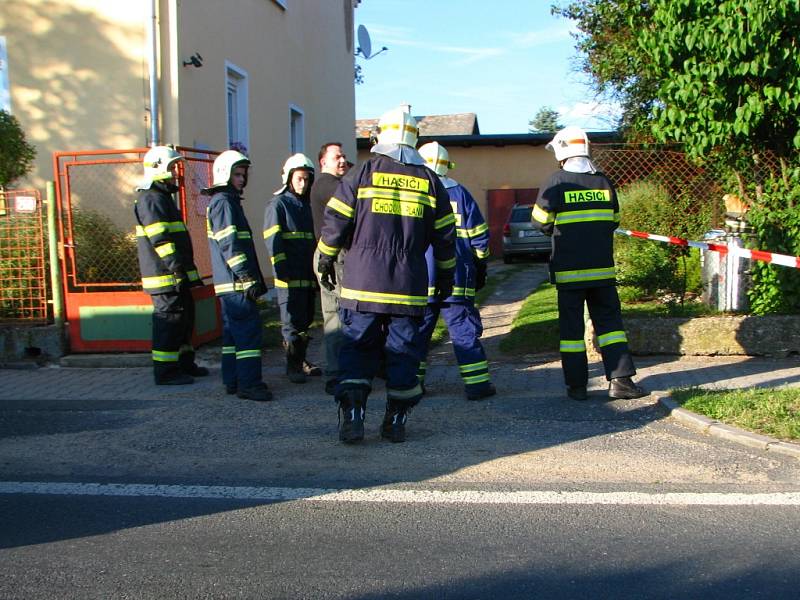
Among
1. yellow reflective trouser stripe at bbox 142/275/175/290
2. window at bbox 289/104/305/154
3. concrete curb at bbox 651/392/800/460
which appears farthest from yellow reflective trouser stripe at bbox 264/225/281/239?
window at bbox 289/104/305/154

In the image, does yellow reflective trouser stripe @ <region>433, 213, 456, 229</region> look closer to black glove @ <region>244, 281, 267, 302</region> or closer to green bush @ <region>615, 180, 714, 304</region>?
black glove @ <region>244, 281, 267, 302</region>

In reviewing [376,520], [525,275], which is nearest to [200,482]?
[376,520]

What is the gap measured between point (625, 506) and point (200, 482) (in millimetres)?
2371

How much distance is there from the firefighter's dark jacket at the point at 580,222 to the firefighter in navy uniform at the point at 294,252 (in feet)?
6.95

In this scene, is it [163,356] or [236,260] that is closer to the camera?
[236,260]

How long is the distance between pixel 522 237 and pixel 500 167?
4576 millimetres

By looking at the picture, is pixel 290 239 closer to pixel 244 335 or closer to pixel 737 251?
pixel 244 335

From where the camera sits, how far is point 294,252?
7.33 meters

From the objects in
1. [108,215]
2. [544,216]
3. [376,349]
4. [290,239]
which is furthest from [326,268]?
[108,215]

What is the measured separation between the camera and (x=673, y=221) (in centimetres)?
902

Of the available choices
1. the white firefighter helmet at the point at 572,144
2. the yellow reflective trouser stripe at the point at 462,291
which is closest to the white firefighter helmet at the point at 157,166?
the yellow reflective trouser stripe at the point at 462,291

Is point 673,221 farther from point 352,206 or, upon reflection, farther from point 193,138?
point 193,138

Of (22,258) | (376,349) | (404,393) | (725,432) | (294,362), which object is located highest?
(22,258)

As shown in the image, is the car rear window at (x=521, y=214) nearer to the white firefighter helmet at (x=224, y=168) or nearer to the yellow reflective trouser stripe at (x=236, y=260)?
the white firefighter helmet at (x=224, y=168)
